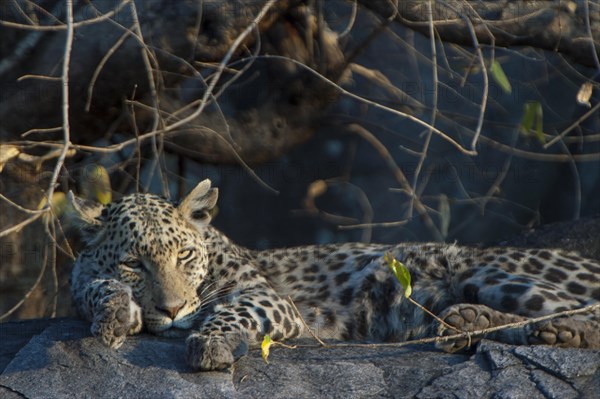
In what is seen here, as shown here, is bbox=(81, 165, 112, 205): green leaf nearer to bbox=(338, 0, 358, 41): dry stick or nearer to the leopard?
the leopard

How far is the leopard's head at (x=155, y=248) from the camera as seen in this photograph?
19.4ft

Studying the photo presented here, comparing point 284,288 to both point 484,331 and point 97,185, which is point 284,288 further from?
point 484,331

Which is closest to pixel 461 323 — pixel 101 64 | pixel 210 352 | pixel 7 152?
pixel 210 352

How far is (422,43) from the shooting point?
1182cm

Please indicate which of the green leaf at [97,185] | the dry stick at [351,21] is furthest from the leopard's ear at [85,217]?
the dry stick at [351,21]

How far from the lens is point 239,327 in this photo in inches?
225

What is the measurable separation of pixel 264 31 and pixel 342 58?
2.01ft

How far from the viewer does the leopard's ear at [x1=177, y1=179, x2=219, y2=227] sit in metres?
6.48

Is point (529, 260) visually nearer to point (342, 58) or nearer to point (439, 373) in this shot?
point (439, 373)

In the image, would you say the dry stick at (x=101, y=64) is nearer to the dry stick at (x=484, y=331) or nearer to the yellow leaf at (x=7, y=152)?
the yellow leaf at (x=7, y=152)

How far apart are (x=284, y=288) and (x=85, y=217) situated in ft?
4.17

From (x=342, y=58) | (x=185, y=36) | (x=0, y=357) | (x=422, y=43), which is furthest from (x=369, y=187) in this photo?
(x=0, y=357)

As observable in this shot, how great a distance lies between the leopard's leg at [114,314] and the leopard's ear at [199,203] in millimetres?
685

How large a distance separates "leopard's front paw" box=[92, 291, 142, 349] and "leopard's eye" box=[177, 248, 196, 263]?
0.53 meters
